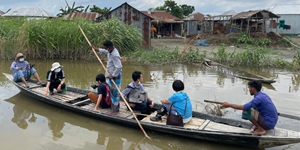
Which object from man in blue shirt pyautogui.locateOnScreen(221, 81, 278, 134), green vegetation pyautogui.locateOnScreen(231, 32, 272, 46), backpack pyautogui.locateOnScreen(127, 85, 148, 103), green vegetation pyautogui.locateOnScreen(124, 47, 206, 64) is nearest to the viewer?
man in blue shirt pyautogui.locateOnScreen(221, 81, 278, 134)

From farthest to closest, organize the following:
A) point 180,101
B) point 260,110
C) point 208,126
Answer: point 208,126, point 180,101, point 260,110

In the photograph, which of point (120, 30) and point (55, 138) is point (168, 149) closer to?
point (55, 138)

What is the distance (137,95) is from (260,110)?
214cm

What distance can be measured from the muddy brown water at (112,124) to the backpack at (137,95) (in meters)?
0.54

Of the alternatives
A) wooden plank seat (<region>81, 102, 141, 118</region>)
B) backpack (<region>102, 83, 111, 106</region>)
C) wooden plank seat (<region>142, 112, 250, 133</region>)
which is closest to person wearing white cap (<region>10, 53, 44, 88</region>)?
wooden plank seat (<region>81, 102, 141, 118</region>)

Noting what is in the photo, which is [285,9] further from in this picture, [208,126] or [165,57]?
[208,126]

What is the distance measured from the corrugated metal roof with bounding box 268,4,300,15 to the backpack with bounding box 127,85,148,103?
26.5 meters

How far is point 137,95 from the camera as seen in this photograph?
16.3 feet

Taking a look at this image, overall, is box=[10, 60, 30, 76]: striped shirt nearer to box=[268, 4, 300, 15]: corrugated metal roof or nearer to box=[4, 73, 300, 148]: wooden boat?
box=[4, 73, 300, 148]: wooden boat

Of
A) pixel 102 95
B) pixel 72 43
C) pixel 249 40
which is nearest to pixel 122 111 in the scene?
pixel 102 95

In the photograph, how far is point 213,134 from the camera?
13.3 feet

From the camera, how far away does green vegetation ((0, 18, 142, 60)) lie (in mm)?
11672

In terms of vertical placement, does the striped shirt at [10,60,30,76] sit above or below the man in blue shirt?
above

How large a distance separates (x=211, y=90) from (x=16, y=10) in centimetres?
3029
